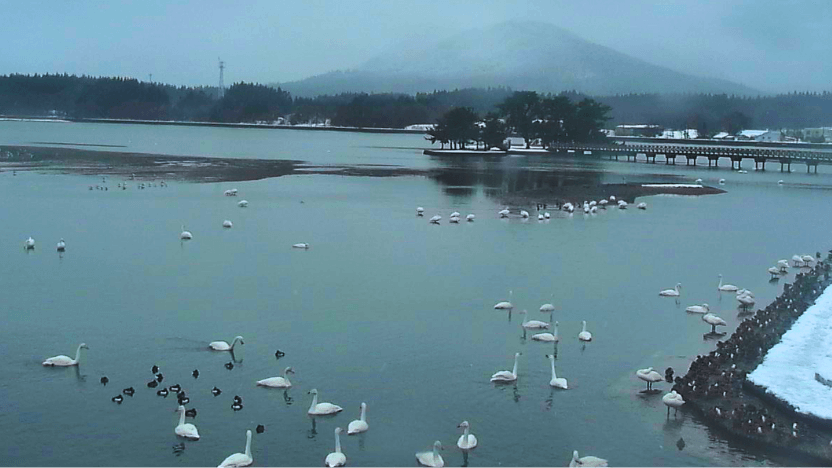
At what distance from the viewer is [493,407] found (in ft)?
42.2

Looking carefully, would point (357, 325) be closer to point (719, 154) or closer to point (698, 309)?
point (698, 309)

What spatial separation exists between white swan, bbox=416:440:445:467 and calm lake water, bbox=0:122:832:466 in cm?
25

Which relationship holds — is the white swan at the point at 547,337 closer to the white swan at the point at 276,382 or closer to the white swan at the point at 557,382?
the white swan at the point at 557,382

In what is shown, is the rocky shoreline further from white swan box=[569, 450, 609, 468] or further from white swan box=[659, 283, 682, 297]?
white swan box=[659, 283, 682, 297]

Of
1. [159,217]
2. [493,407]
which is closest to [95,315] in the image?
[493,407]

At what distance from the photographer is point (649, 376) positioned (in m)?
13.7

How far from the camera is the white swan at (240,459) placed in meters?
10.5

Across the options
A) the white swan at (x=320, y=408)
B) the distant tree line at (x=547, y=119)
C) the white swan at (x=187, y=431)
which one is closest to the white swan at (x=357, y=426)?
the white swan at (x=320, y=408)

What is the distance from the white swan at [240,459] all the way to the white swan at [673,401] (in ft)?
18.8

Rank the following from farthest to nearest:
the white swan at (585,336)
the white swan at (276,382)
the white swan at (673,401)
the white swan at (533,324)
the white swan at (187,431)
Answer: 1. the white swan at (533,324)
2. the white swan at (585,336)
3. the white swan at (276,382)
4. the white swan at (673,401)
5. the white swan at (187,431)

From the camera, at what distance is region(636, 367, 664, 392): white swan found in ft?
44.8

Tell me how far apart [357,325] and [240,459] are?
6389 mm

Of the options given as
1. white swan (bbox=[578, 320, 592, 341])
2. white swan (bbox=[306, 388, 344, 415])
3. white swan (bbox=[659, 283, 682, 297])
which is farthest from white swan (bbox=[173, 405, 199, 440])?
white swan (bbox=[659, 283, 682, 297])

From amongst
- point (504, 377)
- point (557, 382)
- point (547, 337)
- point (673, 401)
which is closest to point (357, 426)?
point (504, 377)
